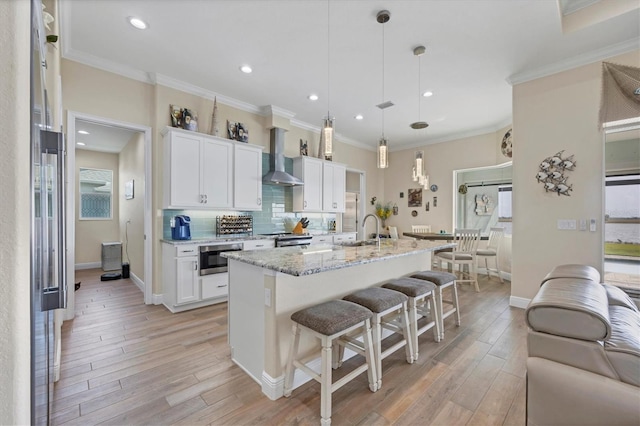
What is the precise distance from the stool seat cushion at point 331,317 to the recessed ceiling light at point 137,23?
310 cm

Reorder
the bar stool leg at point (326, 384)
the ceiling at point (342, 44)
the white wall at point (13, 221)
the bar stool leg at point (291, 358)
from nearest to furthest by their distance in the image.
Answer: the white wall at point (13, 221)
the bar stool leg at point (326, 384)
the bar stool leg at point (291, 358)
the ceiling at point (342, 44)

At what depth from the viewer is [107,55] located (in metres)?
3.28

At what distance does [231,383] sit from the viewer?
81.0 inches

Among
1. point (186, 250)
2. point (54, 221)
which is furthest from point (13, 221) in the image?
point (186, 250)

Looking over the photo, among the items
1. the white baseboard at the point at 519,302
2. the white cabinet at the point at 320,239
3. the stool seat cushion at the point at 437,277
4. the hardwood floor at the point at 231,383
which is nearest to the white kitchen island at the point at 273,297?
the hardwood floor at the point at 231,383

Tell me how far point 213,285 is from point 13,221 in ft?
11.3

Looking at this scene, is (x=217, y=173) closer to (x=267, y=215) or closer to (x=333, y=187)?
(x=267, y=215)

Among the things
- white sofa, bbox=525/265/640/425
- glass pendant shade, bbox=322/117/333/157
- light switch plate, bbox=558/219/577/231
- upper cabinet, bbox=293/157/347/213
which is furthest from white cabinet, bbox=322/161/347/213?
white sofa, bbox=525/265/640/425

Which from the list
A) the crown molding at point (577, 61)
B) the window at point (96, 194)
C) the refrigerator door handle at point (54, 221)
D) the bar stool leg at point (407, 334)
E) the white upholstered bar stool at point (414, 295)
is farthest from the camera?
the window at point (96, 194)

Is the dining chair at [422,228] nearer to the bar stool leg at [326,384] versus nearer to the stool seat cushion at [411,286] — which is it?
the stool seat cushion at [411,286]

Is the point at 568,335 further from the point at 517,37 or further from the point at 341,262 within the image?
the point at 517,37

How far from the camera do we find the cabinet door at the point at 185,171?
3.66 m

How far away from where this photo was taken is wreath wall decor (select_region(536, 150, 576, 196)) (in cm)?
338

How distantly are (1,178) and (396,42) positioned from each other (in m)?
3.35
